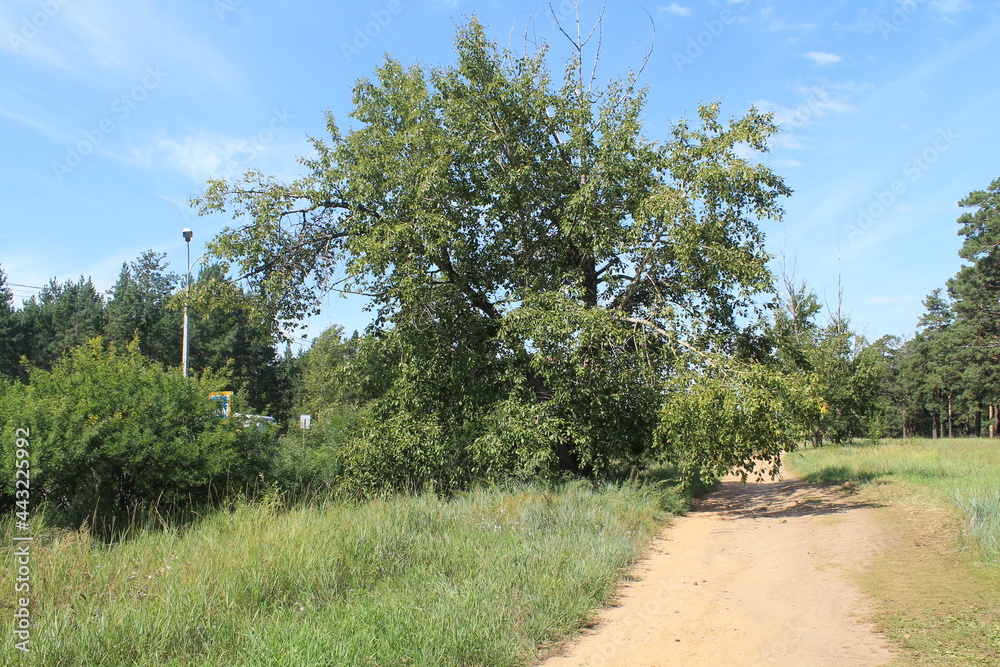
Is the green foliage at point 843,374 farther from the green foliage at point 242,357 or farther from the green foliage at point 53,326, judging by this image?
the green foliage at point 53,326

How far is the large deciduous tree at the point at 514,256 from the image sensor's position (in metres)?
12.6

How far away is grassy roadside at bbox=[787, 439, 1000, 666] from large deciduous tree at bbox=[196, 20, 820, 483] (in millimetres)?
2706

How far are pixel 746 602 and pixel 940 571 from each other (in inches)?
95.6

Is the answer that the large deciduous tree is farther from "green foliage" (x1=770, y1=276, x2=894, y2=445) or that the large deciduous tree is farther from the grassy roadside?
"green foliage" (x1=770, y1=276, x2=894, y2=445)

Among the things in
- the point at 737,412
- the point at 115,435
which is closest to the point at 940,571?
the point at 737,412

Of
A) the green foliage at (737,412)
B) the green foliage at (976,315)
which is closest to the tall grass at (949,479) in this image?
the green foliage at (737,412)

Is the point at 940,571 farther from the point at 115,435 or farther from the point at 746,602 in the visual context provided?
the point at 115,435

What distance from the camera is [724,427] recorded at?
1097 cm

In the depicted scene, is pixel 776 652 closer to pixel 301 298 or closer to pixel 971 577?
pixel 971 577

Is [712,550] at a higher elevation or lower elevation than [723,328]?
lower

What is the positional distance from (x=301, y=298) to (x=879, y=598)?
41.5ft

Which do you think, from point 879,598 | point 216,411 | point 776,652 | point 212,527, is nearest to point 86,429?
point 216,411

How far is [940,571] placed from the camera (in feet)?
23.5

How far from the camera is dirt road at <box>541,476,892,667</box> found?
16.7ft
